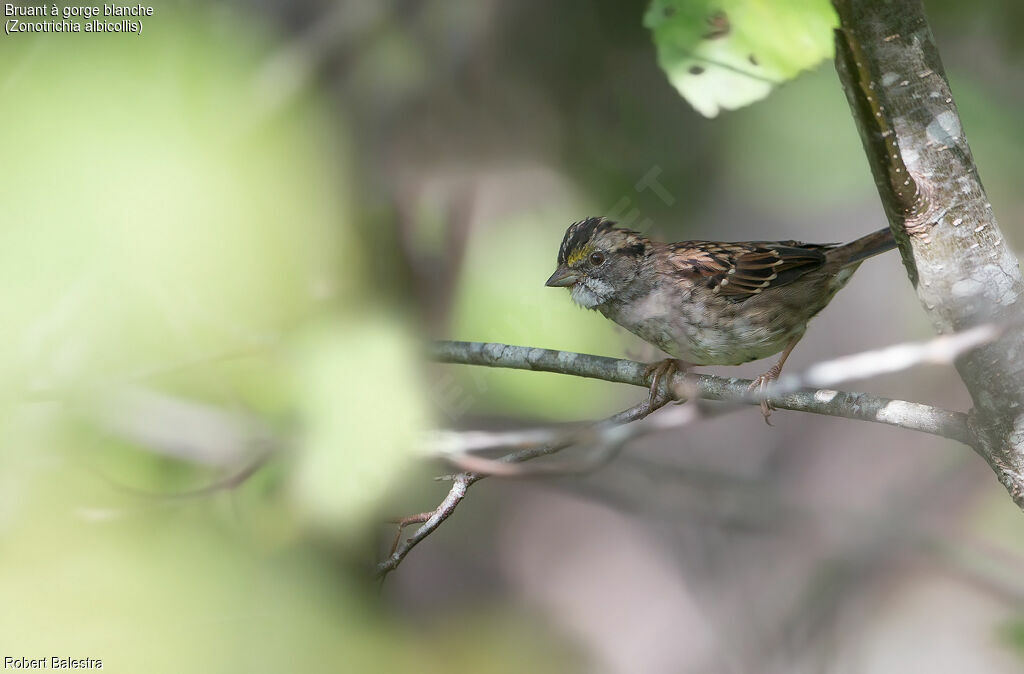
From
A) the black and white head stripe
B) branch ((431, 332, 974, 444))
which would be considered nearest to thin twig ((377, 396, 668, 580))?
branch ((431, 332, 974, 444))

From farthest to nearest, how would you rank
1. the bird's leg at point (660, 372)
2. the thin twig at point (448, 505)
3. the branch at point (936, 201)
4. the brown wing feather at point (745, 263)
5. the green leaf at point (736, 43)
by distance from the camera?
the brown wing feather at point (745, 263) → the bird's leg at point (660, 372) → the thin twig at point (448, 505) → the branch at point (936, 201) → the green leaf at point (736, 43)

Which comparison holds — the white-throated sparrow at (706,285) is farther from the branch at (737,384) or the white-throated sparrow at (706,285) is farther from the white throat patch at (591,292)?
the branch at (737,384)

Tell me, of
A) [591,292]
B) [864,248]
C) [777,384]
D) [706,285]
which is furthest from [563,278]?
[777,384]

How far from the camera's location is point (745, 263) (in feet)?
14.6

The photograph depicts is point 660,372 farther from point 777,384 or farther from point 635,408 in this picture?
point 777,384

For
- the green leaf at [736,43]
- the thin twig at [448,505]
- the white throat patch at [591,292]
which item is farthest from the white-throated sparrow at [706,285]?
the green leaf at [736,43]

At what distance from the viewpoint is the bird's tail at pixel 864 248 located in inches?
168

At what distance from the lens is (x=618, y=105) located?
19.0 feet

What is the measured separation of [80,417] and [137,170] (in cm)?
73

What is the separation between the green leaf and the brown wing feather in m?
2.12

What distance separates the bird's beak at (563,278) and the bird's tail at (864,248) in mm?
1341

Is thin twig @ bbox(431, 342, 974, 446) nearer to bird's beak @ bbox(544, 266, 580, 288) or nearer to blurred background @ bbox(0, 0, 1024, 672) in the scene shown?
blurred background @ bbox(0, 0, 1024, 672)

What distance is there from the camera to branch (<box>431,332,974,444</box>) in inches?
108

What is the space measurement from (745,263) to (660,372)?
93 centimetres
